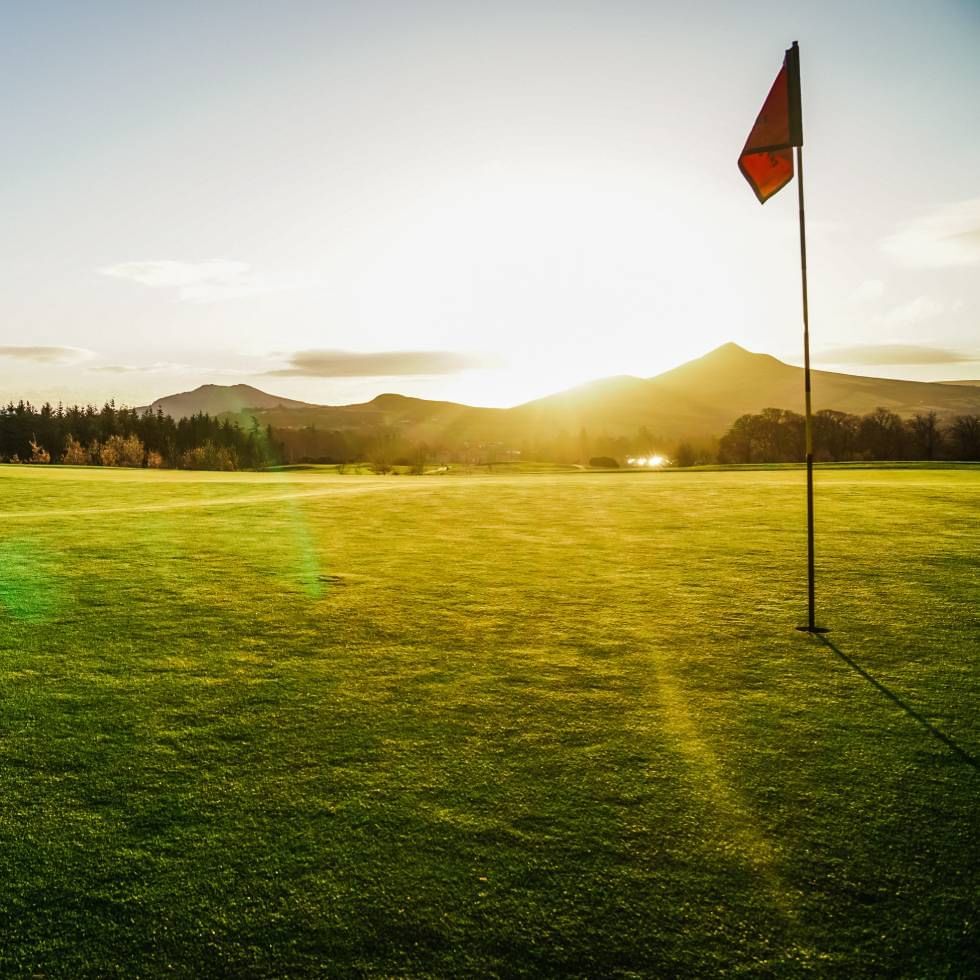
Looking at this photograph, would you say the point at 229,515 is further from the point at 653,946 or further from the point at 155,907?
the point at 653,946

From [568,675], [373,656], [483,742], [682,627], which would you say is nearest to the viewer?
[483,742]

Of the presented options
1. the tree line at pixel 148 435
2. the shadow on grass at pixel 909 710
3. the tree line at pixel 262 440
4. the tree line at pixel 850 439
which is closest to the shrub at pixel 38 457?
the tree line at pixel 262 440

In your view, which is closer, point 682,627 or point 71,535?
point 682,627

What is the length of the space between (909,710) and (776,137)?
6.43 m

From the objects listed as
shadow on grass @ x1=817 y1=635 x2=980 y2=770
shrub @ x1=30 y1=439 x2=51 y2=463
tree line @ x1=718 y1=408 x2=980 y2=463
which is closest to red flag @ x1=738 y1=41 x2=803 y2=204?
shadow on grass @ x1=817 y1=635 x2=980 y2=770

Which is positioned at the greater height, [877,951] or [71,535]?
[71,535]

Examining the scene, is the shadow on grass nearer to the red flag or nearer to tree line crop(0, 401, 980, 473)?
the red flag

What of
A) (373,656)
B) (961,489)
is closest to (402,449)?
(961,489)

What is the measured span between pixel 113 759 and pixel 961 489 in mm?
22947

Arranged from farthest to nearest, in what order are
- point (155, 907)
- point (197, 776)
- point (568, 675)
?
1. point (568, 675)
2. point (197, 776)
3. point (155, 907)

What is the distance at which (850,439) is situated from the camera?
98.4 meters

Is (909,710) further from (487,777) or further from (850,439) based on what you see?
(850,439)

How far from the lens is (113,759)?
4430 mm

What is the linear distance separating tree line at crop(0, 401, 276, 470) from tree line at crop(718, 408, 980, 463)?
79923 mm
